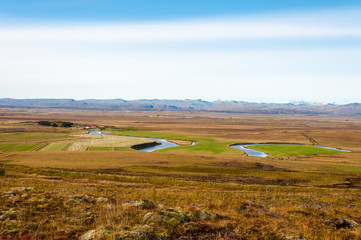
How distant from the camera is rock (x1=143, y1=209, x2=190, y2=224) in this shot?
10422 millimetres

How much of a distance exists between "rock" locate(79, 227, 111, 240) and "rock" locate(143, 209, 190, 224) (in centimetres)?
208

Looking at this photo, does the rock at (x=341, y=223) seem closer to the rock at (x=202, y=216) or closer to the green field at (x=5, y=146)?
the rock at (x=202, y=216)

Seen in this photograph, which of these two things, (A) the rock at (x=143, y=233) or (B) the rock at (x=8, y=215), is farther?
(B) the rock at (x=8, y=215)

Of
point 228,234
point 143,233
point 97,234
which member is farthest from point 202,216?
point 97,234

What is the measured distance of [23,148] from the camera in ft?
235

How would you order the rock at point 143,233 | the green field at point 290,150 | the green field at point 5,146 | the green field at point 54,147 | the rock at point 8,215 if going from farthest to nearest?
the green field at point 290,150 < the green field at point 54,147 < the green field at point 5,146 < the rock at point 8,215 < the rock at point 143,233

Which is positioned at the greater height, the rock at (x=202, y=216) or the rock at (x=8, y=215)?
the rock at (x=8, y=215)

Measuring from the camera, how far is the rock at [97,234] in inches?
336

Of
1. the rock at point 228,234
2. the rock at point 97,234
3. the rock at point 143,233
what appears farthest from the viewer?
the rock at point 228,234

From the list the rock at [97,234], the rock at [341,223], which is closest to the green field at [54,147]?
the rock at [97,234]

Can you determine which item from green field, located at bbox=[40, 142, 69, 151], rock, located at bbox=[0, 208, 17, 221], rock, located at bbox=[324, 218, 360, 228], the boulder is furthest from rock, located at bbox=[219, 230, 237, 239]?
green field, located at bbox=[40, 142, 69, 151]

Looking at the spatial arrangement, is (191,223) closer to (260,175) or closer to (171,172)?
(171,172)

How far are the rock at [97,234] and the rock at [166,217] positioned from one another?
208 centimetres

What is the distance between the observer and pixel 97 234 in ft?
28.5
